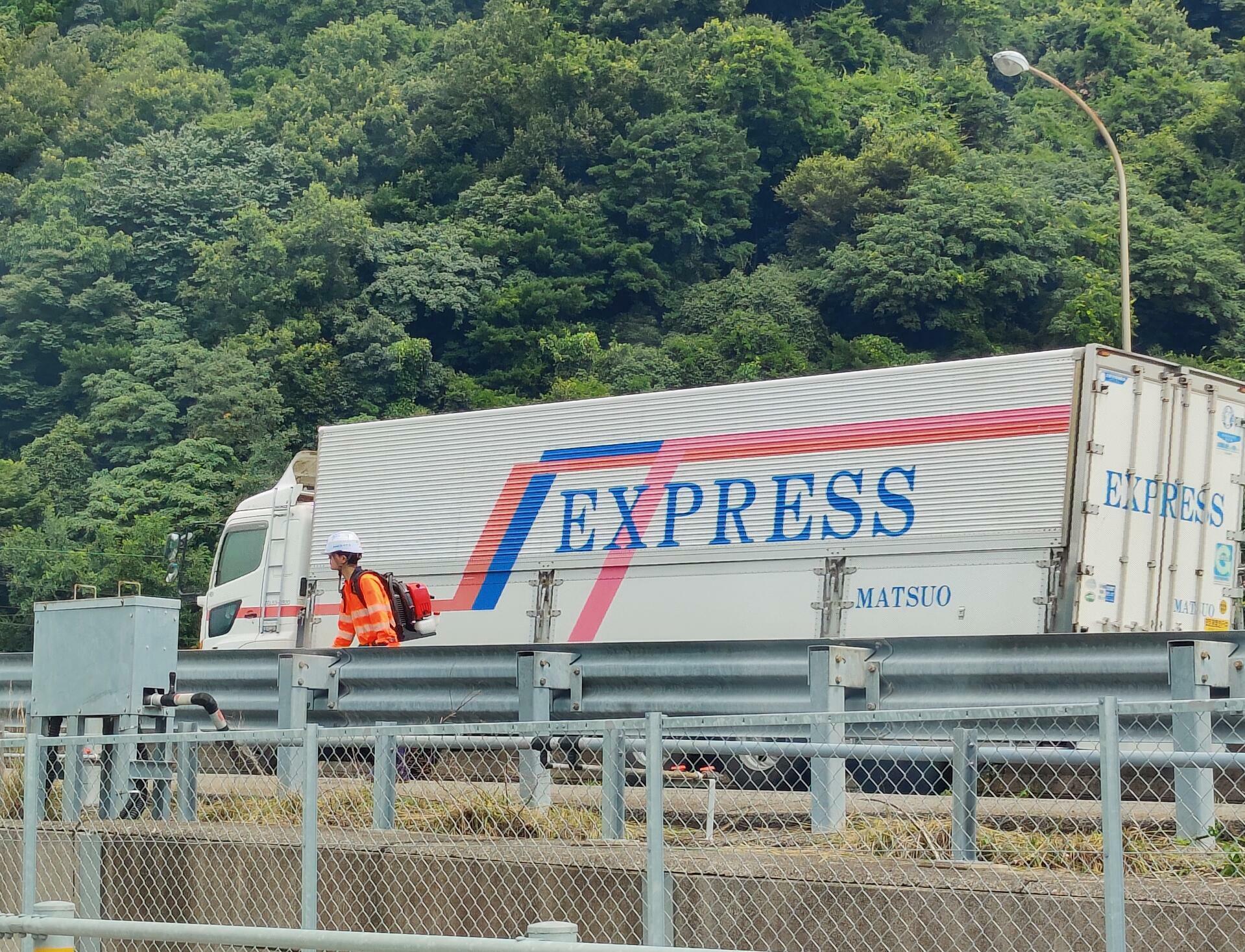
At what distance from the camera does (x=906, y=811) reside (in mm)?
6758

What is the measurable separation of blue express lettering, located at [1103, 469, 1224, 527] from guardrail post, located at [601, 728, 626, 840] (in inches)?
288

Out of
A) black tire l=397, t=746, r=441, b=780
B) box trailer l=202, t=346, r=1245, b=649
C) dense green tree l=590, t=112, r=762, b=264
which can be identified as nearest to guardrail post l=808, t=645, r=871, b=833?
black tire l=397, t=746, r=441, b=780

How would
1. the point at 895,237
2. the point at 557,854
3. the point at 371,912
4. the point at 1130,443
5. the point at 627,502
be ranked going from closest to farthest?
the point at 557,854 < the point at 371,912 < the point at 1130,443 < the point at 627,502 < the point at 895,237

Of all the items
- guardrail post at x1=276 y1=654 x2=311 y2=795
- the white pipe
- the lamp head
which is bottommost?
the white pipe

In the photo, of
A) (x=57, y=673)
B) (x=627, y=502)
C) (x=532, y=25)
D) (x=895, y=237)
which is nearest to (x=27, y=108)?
(x=532, y=25)

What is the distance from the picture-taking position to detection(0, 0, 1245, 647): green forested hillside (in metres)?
56.4

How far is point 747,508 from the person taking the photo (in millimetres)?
14039

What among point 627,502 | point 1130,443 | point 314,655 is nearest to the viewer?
point 314,655

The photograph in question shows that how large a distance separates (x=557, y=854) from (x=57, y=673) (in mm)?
3349

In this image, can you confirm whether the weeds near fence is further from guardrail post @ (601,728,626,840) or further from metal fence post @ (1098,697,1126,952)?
metal fence post @ (1098,697,1126,952)

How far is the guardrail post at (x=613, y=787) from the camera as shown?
639 cm

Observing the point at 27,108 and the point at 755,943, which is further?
the point at 27,108

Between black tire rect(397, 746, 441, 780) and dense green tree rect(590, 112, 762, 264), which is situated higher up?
dense green tree rect(590, 112, 762, 264)

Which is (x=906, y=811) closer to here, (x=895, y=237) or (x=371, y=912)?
(x=371, y=912)
